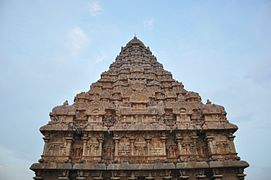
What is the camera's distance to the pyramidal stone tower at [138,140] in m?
16.0

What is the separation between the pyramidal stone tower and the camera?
16.0 meters

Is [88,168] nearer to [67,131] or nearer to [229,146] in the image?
[67,131]

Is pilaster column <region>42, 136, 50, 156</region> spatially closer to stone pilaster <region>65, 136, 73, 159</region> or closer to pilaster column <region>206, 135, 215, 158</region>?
stone pilaster <region>65, 136, 73, 159</region>

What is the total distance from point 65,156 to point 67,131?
76.7 inches

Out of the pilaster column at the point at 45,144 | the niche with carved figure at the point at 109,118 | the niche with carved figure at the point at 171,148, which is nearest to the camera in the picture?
the pilaster column at the point at 45,144

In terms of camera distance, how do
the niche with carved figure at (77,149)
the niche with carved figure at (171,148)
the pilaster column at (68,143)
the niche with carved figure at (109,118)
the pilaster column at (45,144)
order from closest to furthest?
1. the pilaster column at (45,144)
2. the pilaster column at (68,143)
3. the niche with carved figure at (77,149)
4. the niche with carved figure at (171,148)
5. the niche with carved figure at (109,118)

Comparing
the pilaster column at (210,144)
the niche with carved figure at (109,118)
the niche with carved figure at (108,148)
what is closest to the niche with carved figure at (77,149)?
the niche with carved figure at (108,148)

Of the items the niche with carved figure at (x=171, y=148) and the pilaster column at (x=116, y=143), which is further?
the niche with carved figure at (x=171, y=148)

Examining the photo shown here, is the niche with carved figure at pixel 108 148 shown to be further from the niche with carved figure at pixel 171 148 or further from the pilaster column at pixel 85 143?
the niche with carved figure at pixel 171 148

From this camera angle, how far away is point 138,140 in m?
17.8

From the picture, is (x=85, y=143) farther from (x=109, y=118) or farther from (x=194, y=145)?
(x=194, y=145)

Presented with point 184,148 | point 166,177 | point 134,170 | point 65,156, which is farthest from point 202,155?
point 65,156

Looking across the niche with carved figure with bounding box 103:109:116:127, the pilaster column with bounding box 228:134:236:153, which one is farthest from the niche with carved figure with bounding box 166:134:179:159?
the niche with carved figure with bounding box 103:109:116:127

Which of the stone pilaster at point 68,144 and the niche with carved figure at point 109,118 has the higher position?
the niche with carved figure at point 109,118
